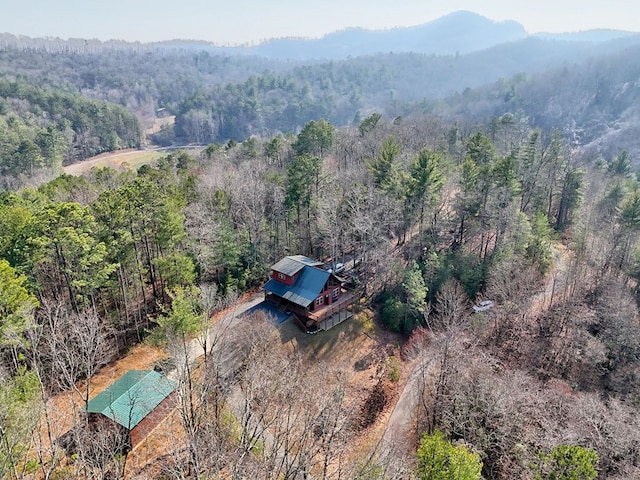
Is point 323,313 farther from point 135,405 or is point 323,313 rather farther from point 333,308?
point 135,405

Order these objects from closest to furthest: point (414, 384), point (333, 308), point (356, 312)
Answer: point (414, 384), point (333, 308), point (356, 312)

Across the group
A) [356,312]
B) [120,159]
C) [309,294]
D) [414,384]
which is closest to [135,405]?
[309,294]

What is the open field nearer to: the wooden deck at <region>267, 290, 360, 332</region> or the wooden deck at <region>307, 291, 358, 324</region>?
the wooden deck at <region>267, 290, 360, 332</region>

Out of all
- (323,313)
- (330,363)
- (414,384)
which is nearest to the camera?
(414,384)

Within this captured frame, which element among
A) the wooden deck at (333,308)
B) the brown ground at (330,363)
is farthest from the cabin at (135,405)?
the wooden deck at (333,308)

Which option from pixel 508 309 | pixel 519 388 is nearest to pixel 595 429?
pixel 519 388

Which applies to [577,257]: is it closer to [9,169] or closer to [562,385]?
[562,385]
